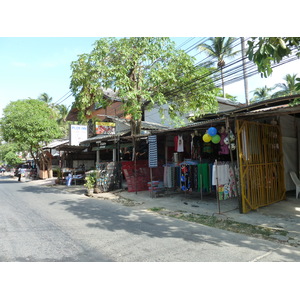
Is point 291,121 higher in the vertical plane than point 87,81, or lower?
lower

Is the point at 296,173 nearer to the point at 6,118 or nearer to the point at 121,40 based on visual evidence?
the point at 121,40

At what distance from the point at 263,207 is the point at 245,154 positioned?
2040mm

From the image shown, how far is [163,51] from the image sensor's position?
11.6 meters

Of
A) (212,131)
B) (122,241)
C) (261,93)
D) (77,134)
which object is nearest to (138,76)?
(212,131)

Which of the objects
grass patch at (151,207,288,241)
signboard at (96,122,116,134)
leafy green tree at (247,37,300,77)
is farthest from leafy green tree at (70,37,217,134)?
leafy green tree at (247,37,300,77)

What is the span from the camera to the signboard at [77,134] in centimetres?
1733

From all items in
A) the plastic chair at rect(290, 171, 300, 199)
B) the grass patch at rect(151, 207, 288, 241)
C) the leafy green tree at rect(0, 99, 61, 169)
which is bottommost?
the grass patch at rect(151, 207, 288, 241)

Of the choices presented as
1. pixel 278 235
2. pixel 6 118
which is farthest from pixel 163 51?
pixel 6 118

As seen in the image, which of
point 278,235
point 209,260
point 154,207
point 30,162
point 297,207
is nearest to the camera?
point 209,260

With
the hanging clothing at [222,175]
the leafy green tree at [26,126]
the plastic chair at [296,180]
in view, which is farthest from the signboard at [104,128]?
the plastic chair at [296,180]

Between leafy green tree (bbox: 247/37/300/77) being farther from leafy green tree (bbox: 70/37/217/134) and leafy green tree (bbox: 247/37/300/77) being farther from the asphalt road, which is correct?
leafy green tree (bbox: 70/37/217/134)

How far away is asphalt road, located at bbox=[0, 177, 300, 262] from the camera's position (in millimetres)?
4285

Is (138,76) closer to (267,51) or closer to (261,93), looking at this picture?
(267,51)

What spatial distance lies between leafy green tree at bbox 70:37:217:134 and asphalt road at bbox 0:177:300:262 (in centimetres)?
552
